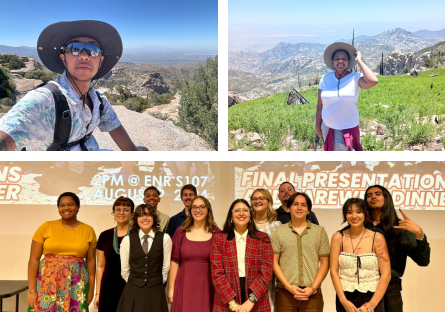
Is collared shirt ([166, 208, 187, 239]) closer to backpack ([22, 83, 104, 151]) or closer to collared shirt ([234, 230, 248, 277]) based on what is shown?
collared shirt ([234, 230, 248, 277])

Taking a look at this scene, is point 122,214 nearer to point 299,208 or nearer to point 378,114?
point 299,208

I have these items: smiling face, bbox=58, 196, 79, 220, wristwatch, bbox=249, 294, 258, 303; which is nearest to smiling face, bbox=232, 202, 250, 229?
wristwatch, bbox=249, 294, 258, 303

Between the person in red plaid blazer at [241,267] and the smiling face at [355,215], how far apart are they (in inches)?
27.6

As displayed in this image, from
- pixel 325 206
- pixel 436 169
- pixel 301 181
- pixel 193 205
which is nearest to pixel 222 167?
pixel 301 181

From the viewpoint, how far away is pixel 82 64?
5.48 metres

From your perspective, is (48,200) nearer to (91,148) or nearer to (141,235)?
(91,148)

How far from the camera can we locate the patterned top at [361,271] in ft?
12.2

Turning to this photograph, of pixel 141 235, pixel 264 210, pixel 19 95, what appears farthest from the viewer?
pixel 19 95

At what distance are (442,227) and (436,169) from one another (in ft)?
2.27

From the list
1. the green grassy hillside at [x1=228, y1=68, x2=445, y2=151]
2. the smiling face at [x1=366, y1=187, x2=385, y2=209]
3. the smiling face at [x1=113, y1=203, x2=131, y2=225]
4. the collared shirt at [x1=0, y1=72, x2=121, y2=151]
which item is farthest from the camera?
the green grassy hillside at [x1=228, y1=68, x2=445, y2=151]

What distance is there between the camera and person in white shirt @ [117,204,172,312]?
12.5 ft

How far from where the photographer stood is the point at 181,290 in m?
3.91

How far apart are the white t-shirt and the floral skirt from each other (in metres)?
3.28

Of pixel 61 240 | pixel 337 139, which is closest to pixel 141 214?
pixel 61 240
